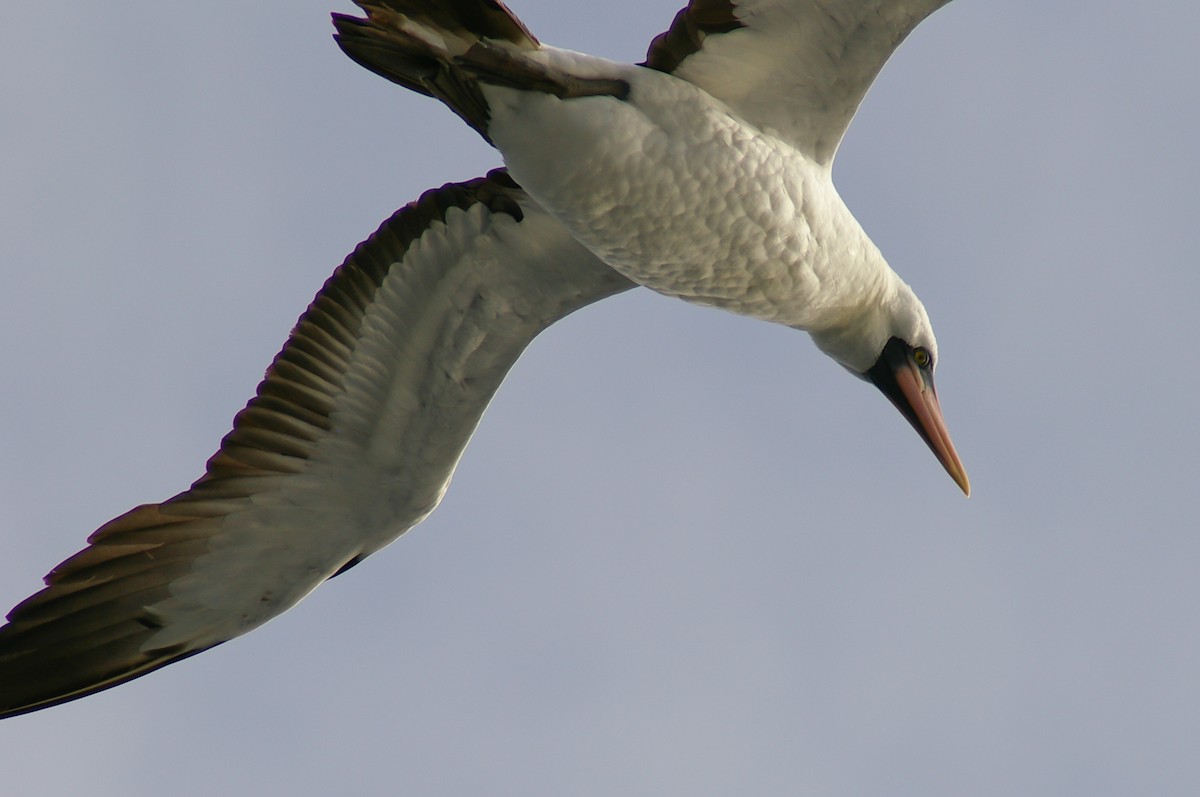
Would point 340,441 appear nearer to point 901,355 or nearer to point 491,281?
point 491,281

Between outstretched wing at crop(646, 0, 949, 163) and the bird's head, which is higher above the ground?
outstretched wing at crop(646, 0, 949, 163)

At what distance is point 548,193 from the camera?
688 centimetres

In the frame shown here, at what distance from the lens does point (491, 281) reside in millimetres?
7895

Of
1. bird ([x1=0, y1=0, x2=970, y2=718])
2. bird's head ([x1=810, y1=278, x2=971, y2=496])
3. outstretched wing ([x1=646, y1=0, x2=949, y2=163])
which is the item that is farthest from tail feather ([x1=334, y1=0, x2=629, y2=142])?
bird's head ([x1=810, y1=278, x2=971, y2=496])

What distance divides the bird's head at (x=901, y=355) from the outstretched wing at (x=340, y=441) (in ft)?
3.83

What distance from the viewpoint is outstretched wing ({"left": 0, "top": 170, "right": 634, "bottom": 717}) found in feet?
25.5

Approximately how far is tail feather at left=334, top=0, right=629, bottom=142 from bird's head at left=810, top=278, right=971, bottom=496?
1.89 meters

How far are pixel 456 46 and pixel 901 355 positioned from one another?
9.07 ft

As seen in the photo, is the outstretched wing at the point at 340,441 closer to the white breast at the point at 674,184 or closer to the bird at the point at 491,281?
the bird at the point at 491,281

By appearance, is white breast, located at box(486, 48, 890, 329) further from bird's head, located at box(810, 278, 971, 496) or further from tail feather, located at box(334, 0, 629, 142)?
bird's head, located at box(810, 278, 971, 496)

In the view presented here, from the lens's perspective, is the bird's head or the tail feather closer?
the tail feather

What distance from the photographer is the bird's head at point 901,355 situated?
25.6ft

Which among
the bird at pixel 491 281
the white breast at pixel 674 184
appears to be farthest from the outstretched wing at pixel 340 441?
the white breast at pixel 674 184

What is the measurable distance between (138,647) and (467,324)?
227 cm
